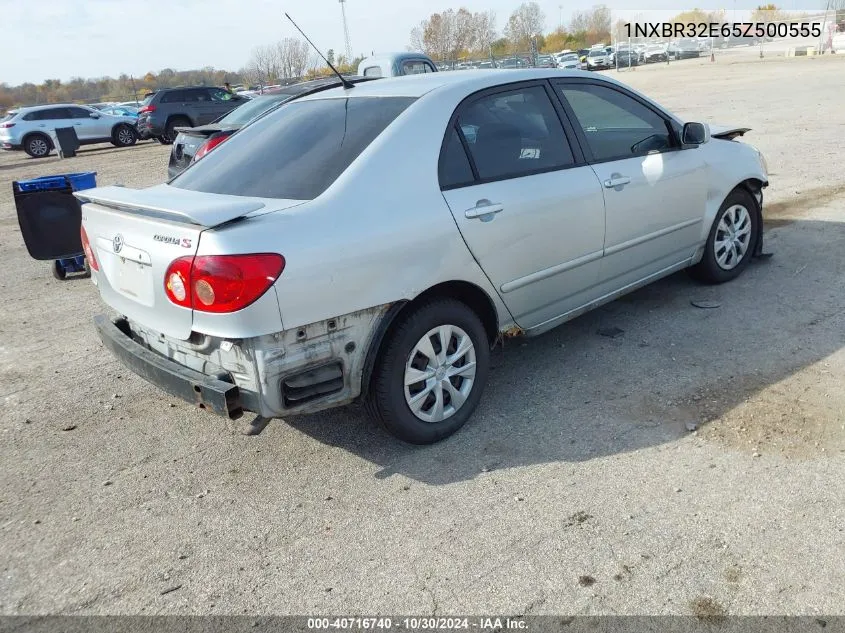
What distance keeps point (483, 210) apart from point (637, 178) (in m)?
1.39

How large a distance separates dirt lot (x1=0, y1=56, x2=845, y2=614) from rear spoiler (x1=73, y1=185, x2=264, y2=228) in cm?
128

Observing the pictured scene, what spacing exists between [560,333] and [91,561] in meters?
3.20

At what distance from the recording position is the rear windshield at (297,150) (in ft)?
11.5

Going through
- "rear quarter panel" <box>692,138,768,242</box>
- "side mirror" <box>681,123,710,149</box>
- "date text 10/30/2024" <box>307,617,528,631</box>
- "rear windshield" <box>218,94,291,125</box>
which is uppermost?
"rear windshield" <box>218,94,291,125</box>

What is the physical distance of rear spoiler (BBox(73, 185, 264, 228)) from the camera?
298 cm

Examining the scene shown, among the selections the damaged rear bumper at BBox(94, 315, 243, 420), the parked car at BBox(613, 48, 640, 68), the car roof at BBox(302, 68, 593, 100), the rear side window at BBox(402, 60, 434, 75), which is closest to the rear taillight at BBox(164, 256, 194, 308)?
the damaged rear bumper at BBox(94, 315, 243, 420)

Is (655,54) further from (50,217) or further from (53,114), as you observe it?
(50,217)

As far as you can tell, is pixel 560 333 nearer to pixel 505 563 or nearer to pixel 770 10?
pixel 505 563

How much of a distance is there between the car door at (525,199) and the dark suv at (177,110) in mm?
20026

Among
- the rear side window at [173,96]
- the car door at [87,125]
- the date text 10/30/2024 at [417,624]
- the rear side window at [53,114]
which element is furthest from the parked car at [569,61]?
the date text 10/30/2024 at [417,624]

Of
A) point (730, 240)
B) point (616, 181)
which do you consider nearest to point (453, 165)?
point (616, 181)

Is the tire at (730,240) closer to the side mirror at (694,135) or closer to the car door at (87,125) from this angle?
the side mirror at (694,135)

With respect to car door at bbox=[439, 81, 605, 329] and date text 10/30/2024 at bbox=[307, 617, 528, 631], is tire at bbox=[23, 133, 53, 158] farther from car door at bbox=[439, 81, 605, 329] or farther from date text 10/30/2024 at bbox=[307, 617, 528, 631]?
date text 10/30/2024 at bbox=[307, 617, 528, 631]

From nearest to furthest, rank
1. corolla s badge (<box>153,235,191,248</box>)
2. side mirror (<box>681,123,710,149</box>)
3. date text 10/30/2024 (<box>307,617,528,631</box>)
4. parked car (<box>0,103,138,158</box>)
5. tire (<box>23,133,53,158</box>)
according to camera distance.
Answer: date text 10/30/2024 (<box>307,617,528,631</box>) < corolla s badge (<box>153,235,191,248</box>) < side mirror (<box>681,123,710,149</box>) < parked car (<box>0,103,138,158</box>) < tire (<box>23,133,53,158</box>)
